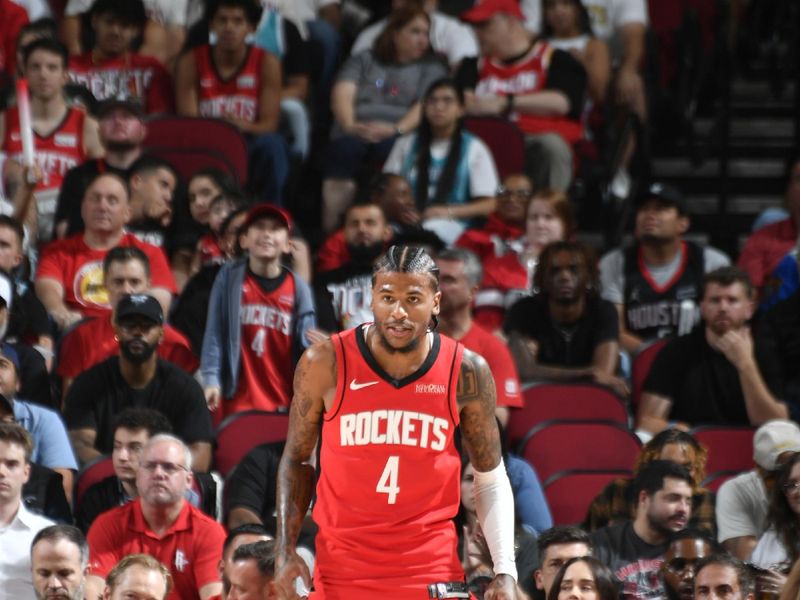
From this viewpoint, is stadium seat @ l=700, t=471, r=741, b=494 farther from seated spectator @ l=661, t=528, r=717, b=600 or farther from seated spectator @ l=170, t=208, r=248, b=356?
seated spectator @ l=170, t=208, r=248, b=356

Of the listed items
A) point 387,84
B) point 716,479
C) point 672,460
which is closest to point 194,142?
point 387,84

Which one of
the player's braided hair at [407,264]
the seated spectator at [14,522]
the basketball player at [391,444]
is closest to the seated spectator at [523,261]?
the seated spectator at [14,522]

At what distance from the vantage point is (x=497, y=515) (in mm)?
5574

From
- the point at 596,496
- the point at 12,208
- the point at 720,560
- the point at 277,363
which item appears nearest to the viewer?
the point at 720,560

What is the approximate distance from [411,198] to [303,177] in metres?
1.61

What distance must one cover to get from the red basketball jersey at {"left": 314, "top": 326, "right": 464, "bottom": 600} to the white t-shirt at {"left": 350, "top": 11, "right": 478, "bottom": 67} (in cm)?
732

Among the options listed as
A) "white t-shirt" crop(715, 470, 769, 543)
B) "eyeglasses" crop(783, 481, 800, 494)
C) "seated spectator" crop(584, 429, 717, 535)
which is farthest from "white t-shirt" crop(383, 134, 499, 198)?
"eyeglasses" crop(783, 481, 800, 494)

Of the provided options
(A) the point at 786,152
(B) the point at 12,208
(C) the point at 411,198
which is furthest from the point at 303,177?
(A) the point at 786,152

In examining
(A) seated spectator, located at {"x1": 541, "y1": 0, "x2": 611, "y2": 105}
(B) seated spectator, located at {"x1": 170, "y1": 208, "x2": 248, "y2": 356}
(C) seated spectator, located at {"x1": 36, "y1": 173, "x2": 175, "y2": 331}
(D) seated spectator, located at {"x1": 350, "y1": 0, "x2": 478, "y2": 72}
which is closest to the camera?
(B) seated spectator, located at {"x1": 170, "y1": 208, "x2": 248, "y2": 356}

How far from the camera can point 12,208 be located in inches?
408

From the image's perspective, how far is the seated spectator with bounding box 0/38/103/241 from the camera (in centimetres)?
1070

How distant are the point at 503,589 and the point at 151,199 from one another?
5511 millimetres

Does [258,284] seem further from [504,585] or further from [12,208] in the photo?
[504,585]

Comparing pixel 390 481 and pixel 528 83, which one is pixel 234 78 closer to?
pixel 528 83
